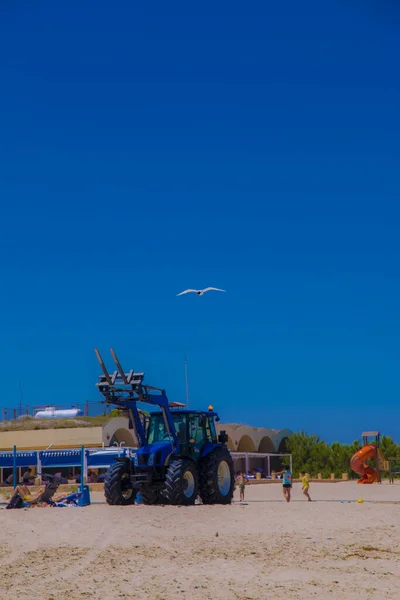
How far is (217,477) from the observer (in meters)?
22.5

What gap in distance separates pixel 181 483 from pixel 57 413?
2841 centimetres

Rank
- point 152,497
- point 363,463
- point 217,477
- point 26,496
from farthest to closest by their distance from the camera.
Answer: point 363,463 → point 26,496 → point 217,477 → point 152,497

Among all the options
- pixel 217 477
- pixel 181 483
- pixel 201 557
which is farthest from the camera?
pixel 217 477

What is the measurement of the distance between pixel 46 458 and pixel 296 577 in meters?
26.7

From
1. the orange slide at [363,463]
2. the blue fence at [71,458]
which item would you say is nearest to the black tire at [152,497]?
the blue fence at [71,458]

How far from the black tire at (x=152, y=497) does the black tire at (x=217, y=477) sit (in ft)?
3.52

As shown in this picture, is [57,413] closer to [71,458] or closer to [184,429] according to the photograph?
[71,458]

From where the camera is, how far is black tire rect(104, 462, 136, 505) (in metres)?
21.9

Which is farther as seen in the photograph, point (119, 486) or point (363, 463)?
point (363, 463)

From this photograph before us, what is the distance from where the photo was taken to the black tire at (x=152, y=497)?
22.1 meters

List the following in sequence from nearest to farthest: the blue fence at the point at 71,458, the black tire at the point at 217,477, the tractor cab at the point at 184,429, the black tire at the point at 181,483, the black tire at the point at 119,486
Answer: the black tire at the point at 181,483, the black tire at the point at 119,486, the black tire at the point at 217,477, the tractor cab at the point at 184,429, the blue fence at the point at 71,458

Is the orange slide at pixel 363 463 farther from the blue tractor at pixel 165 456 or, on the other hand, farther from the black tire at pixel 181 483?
the black tire at pixel 181 483

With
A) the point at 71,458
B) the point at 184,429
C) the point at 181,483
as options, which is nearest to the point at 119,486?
the point at 181,483

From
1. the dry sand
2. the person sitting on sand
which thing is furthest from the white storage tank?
the dry sand
